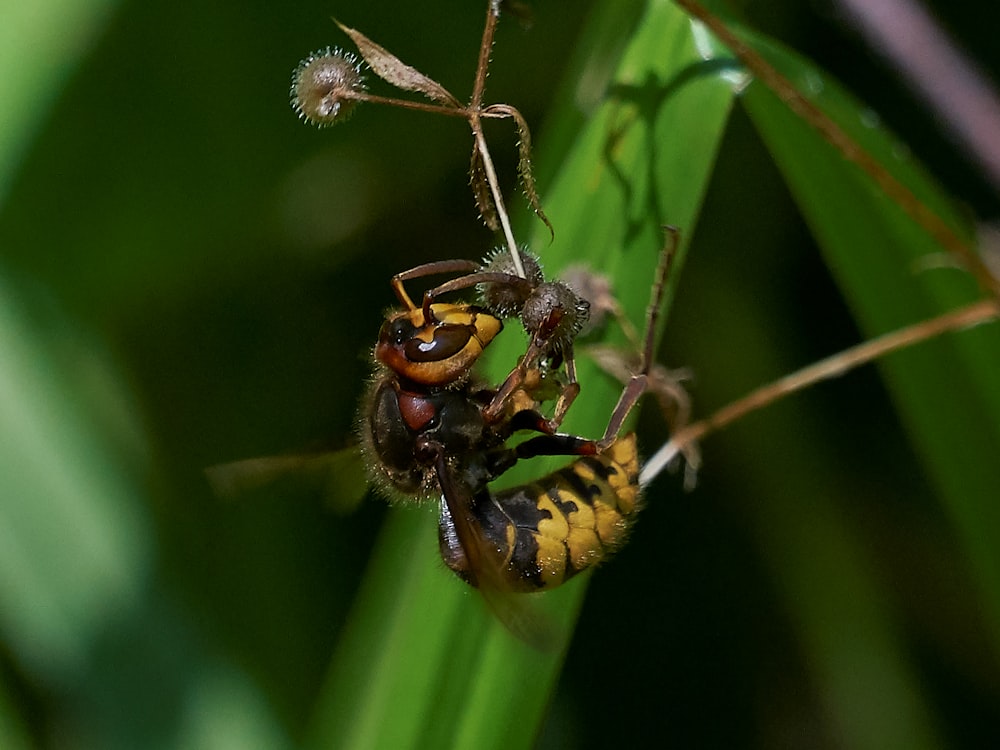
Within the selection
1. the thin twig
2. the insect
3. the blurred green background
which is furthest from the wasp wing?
the blurred green background

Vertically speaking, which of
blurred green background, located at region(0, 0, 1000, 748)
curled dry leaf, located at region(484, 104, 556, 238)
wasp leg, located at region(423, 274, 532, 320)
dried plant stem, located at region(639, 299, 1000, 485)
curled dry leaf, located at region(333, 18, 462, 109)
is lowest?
blurred green background, located at region(0, 0, 1000, 748)

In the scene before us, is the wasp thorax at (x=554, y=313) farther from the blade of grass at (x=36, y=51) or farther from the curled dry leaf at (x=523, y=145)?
the blade of grass at (x=36, y=51)

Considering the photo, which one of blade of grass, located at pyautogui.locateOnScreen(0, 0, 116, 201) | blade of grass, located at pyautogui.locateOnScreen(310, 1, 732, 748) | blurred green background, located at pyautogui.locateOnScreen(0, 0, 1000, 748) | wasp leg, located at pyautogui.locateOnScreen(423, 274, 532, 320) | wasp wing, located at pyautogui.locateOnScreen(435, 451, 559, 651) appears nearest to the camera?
wasp wing, located at pyautogui.locateOnScreen(435, 451, 559, 651)

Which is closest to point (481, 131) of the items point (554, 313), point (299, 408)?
point (554, 313)

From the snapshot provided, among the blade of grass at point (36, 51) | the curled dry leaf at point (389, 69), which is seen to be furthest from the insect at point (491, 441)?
the blade of grass at point (36, 51)

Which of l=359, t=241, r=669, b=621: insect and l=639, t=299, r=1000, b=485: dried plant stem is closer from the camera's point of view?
l=359, t=241, r=669, b=621: insect

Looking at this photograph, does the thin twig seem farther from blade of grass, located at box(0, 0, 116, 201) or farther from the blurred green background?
blade of grass, located at box(0, 0, 116, 201)

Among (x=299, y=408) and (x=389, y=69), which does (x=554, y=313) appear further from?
(x=299, y=408)

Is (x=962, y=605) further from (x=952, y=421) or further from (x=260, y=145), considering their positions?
(x=260, y=145)
